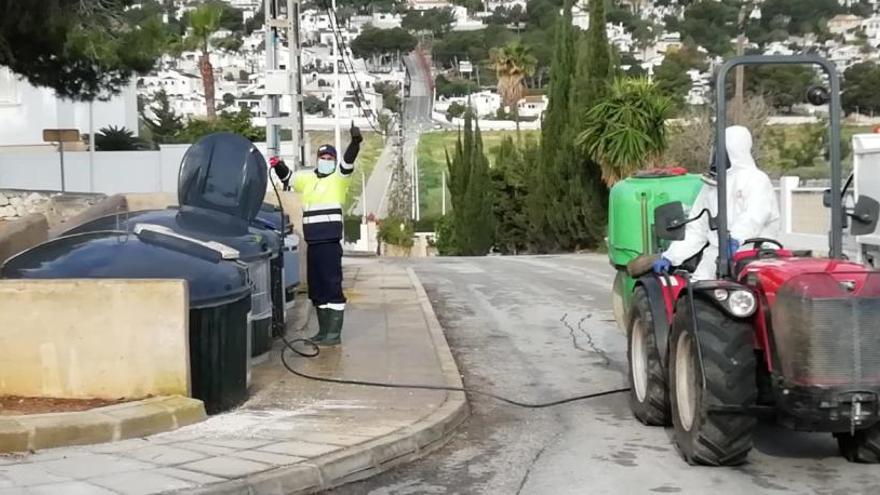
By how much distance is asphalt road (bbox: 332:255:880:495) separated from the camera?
7.10 m

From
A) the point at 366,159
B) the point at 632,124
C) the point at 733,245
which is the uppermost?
the point at 366,159

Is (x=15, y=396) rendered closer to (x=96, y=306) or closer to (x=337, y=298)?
(x=96, y=306)

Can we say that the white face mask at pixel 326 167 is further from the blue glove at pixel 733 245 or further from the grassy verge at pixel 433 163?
the grassy verge at pixel 433 163

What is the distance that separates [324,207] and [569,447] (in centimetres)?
413

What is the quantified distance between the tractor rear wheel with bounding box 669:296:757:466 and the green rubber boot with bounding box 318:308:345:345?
15.7 feet

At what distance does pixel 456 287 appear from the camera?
19.6 m

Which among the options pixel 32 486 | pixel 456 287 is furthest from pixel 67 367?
pixel 456 287

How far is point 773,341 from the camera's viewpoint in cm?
693

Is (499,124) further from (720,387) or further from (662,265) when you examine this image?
(720,387)

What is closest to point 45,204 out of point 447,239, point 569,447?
point 569,447

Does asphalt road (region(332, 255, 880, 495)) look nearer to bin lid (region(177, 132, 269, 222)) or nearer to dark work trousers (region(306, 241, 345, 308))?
dark work trousers (region(306, 241, 345, 308))

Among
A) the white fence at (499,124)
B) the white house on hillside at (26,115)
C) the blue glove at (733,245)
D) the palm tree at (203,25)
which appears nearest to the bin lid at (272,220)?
the blue glove at (733,245)

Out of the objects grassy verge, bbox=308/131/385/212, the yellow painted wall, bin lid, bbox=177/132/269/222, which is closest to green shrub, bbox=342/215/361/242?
grassy verge, bbox=308/131/385/212

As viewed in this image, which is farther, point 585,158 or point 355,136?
point 585,158
